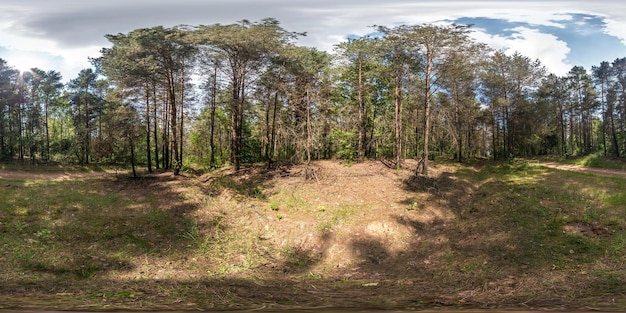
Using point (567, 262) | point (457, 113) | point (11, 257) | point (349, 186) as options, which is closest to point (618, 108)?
point (457, 113)

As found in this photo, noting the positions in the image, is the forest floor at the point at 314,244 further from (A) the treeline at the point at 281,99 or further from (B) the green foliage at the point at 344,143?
(B) the green foliage at the point at 344,143

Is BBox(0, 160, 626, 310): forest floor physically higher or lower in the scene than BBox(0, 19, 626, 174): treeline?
lower

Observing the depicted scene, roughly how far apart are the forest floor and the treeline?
3.45 meters

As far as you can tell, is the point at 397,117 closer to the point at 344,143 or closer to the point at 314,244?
the point at 344,143

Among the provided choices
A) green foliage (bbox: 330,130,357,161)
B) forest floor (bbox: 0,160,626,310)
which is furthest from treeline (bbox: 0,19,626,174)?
forest floor (bbox: 0,160,626,310)

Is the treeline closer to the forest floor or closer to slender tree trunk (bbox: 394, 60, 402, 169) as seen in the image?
slender tree trunk (bbox: 394, 60, 402, 169)

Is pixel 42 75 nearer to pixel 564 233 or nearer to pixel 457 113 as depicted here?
pixel 457 113

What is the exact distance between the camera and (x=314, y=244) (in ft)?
36.9

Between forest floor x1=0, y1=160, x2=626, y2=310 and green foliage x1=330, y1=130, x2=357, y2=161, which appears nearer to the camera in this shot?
forest floor x1=0, y1=160, x2=626, y2=310

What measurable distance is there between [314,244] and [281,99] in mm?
13680

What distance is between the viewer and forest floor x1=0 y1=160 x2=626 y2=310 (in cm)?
598

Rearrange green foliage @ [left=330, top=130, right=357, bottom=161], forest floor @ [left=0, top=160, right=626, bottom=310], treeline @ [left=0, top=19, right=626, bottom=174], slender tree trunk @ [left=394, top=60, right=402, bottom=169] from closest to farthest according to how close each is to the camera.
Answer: forest floor @ [left=0, top=160, right=626, bottom=310], treeline @ [left=0, top=19, right=626, bottom=174], slender tree trunk @ [left=394, top=60, right=402, bottom=169], green foliage @ [left=330, top=130, right=357, bottom=161]

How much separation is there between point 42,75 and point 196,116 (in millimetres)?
18664

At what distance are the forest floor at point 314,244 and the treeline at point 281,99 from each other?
345 cm
